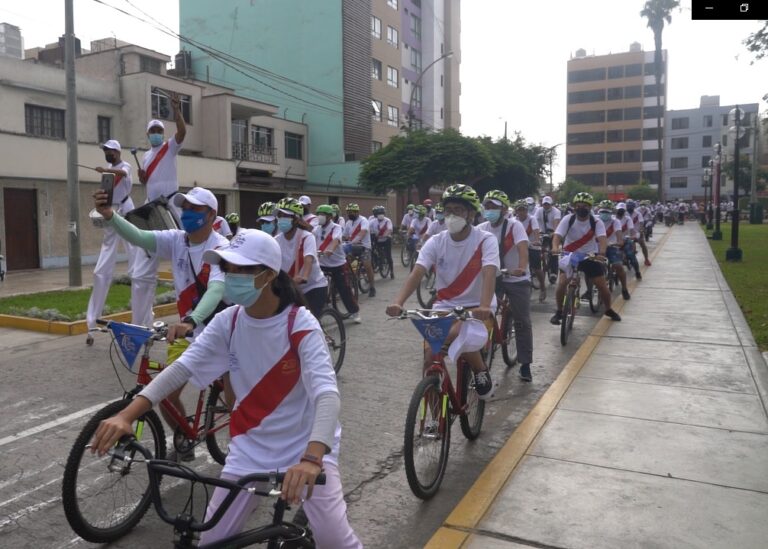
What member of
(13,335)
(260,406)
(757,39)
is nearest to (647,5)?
(757,39)

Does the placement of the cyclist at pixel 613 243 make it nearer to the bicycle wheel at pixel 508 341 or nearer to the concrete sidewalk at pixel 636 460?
the concrete sidewalk at pixel 636 460

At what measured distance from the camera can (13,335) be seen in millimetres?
9320

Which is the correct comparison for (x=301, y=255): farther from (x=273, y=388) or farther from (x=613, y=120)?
(x=613, y=120)

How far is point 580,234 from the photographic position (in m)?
9.60

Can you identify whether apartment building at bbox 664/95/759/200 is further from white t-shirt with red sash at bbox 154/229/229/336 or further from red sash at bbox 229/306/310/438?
red sash at bbox 229/306/310/438

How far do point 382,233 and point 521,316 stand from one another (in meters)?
9.45

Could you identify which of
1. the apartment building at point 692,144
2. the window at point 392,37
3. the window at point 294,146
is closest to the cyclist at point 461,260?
the window at point 294,146

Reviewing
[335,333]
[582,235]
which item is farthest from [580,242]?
[335,333]

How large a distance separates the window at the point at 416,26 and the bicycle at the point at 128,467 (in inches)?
2078

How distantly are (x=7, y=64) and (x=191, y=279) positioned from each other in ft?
80.6

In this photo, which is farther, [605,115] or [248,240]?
[605,115]

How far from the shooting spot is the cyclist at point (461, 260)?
5125mm

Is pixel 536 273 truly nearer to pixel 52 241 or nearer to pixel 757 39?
pixel 757 39

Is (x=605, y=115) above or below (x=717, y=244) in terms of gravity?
above
